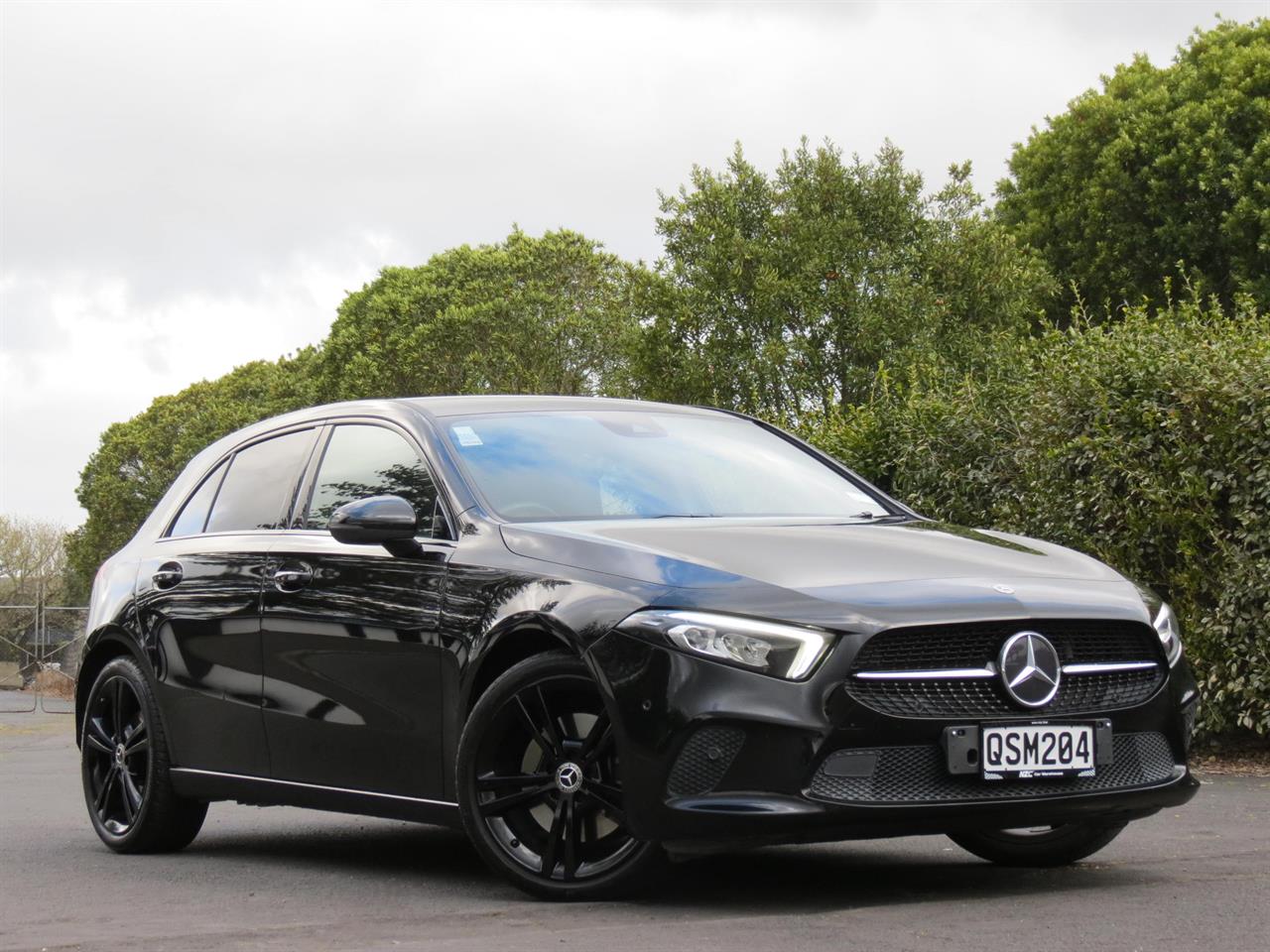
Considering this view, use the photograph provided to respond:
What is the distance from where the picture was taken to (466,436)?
22.5 feet

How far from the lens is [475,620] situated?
6090 mm

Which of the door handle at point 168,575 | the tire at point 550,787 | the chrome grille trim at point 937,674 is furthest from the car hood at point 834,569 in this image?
the door handle at point 168,575

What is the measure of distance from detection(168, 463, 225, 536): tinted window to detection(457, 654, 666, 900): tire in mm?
2689

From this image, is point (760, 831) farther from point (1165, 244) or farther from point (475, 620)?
point (1165, 244)

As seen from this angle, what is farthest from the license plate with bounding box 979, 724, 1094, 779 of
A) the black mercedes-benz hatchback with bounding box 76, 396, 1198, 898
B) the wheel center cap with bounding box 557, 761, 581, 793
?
the wheel center cap with bounding box 557, 761, 581, 793

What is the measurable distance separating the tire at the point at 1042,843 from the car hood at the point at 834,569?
3.18 feet

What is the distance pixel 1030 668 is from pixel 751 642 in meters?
0.84

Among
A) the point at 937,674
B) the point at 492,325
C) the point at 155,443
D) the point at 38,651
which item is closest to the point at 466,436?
the point at 937,674

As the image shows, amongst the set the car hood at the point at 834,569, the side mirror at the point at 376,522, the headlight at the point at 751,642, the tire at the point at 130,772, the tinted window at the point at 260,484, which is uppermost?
the tinted window at the point at 260,484

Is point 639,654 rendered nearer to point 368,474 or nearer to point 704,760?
point 704,760

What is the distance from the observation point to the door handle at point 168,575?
26.1ft

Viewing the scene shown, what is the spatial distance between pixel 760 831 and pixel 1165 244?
36438mm

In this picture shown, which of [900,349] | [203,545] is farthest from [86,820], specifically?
[900,349]

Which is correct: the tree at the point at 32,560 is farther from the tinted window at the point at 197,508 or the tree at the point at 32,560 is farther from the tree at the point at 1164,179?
the tinted window at the point at 197,508
